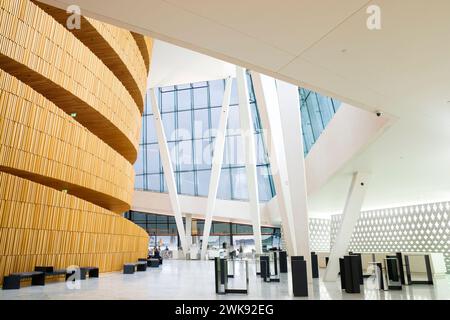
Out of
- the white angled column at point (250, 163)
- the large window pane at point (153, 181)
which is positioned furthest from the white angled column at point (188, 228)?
the white angled column at point (250, 163)

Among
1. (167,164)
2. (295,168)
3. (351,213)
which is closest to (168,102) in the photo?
(167,164)

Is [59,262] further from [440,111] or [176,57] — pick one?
[176,57]

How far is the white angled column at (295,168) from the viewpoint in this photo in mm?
11133

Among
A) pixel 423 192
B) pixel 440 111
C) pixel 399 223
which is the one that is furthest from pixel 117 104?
pixel 399 223

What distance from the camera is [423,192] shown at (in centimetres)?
1855

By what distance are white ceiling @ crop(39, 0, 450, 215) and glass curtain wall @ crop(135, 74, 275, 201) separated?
28.9 metres

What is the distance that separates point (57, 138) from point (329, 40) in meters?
10.2

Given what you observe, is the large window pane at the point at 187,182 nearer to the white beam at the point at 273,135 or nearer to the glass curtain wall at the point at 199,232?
the glass curtain wall at the point at 199,232

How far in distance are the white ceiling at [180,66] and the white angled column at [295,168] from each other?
51.0ft

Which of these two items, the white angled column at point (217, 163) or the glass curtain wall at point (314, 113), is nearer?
the glass curtain wall at point (314, 113)

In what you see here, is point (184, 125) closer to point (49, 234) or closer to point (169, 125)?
point (169, 125)

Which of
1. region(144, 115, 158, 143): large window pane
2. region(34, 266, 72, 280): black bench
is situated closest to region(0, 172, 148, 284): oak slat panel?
region(34, 266, 72, 280): black bench

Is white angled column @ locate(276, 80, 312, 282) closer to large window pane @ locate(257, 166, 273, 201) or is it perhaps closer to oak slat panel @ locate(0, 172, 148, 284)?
oak slat panel @ locate(0, 172, 148, 284)
